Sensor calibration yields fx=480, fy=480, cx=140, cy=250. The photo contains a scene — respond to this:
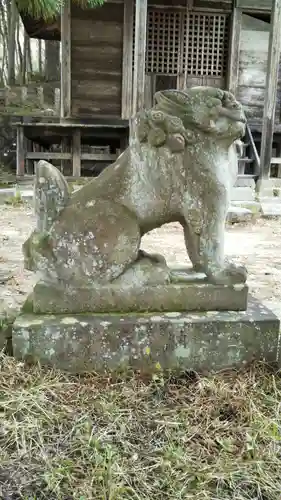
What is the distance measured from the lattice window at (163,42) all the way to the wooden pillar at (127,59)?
1.92ft

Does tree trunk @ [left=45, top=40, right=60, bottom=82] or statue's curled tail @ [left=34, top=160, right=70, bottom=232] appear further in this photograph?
tree trunk @ [left=45, top=40, right=60, bottom=82]

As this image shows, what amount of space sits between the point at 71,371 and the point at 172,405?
523 millimetres

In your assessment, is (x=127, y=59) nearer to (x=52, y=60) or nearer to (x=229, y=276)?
(x=229, y=276)

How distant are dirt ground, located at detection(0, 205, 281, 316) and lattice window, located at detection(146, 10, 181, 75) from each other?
5.05m

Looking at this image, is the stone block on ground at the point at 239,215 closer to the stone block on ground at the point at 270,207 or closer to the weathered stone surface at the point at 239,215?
the weathered stone surface at the point at 239,215

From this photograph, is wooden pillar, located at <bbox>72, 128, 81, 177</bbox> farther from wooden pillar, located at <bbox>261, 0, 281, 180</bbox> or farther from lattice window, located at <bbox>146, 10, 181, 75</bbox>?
wooden pillar, located at <bbox>261, 0, 281, 180</bbox>

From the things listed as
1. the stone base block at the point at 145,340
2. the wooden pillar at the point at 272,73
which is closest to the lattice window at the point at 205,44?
the wooden pillar at the point at 272,73

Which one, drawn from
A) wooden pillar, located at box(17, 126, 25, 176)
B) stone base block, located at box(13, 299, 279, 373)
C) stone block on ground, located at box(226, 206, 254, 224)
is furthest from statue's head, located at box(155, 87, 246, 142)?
wooden pillar, located at box(17, 126, 25, 176)

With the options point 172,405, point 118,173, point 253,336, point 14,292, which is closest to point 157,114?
Answer: point 118,173

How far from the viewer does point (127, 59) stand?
34.4 ft

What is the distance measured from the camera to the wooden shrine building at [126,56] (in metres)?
10.2

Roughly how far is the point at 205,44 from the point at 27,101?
8.40 m

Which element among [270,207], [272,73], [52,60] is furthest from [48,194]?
[52,60]

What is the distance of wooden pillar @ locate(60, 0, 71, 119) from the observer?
1011 centimetres
